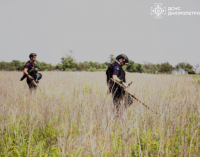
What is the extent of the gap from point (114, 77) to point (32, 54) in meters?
4.12

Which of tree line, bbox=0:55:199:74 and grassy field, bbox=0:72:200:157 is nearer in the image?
grassy field, bbox=0:72:200:157

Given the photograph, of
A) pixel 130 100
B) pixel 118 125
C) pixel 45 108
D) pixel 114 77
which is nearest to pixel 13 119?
pixel 45 108

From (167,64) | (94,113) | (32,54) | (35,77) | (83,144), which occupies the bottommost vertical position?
(83,144)

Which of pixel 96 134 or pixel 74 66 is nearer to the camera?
pixel 96 134

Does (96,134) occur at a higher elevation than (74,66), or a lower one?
lower

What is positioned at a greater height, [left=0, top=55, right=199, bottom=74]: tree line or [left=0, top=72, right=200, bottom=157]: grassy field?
[left=0, top=55, right=199, bottom=74]: tree line

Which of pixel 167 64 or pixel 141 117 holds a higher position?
pixel 167 64

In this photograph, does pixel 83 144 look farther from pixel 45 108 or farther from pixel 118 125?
pixel 45 108

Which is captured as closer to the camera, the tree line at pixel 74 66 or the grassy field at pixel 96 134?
the grassy field at pixel 96 134

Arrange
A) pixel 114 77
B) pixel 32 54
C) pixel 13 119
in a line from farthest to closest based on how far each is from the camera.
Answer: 1. pixel 32 54
2. pixel 114 77
3. pixel 13 119

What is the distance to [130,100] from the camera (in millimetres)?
3525

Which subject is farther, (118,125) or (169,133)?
(118,125)

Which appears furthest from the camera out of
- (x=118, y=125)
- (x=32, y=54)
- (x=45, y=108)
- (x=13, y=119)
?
(x=32, y=54)

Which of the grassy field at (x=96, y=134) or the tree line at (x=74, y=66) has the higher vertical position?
the tree line at (x=74, y=66)
